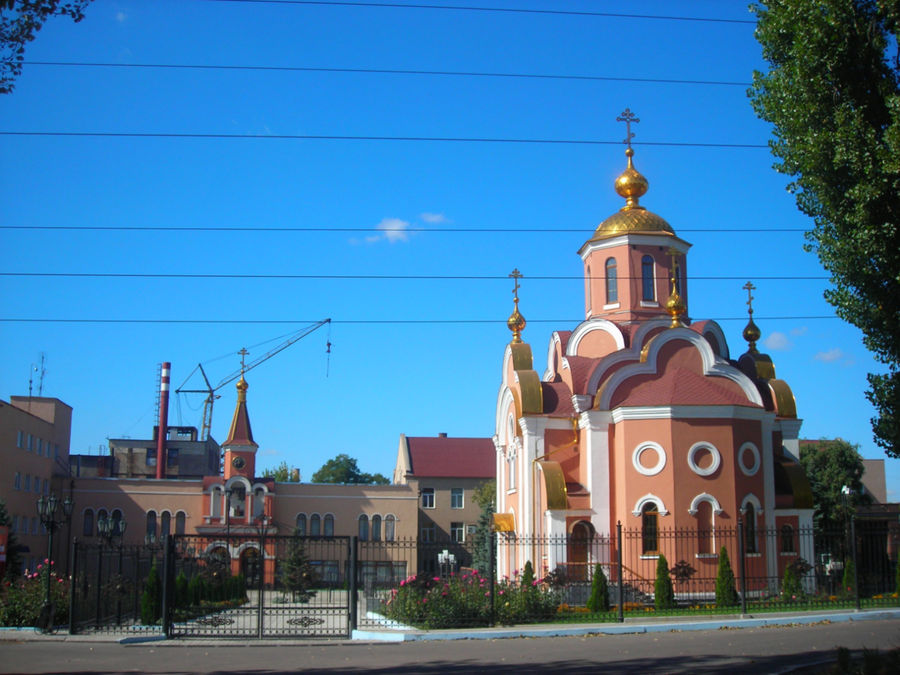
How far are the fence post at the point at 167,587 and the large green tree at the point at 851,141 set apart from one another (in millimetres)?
12021

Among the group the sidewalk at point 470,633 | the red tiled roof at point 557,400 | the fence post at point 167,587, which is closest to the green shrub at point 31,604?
the sidewalk at point 470,633

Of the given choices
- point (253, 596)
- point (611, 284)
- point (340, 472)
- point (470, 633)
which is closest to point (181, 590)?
point (470, 633)

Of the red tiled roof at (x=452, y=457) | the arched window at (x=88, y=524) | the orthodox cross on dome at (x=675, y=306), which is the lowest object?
the arched window at (x=88, y=524)

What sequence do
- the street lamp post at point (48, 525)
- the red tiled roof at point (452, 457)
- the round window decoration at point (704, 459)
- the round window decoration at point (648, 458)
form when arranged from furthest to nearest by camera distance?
the red tiled roof at point (452, 457)
the round window decoration at point (648, 458)
the round window decoration at point (704, 459)
the street lamp post at point (48, 525)

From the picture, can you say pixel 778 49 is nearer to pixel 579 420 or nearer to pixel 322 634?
pixel 322 634

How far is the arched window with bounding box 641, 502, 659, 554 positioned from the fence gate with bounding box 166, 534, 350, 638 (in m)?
7.95

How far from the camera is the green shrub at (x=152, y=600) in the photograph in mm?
19422

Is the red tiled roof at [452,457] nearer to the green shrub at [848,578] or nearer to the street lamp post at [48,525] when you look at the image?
the green shrub at [848,578]

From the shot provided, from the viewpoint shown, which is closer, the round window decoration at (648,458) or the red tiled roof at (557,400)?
the round window decoration at (648,458)

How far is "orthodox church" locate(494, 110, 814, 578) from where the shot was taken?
25.2 meters

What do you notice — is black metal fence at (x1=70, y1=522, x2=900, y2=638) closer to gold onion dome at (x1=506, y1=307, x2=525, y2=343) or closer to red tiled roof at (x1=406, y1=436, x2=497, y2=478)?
gold onion dome at (x1=506, y1=307, x2=525, y2=343)

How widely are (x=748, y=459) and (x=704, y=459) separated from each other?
1.54 metres

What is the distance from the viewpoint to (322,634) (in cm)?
1736

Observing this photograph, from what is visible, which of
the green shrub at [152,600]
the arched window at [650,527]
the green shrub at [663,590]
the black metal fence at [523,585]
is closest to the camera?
the black metal fence at [523,585]
